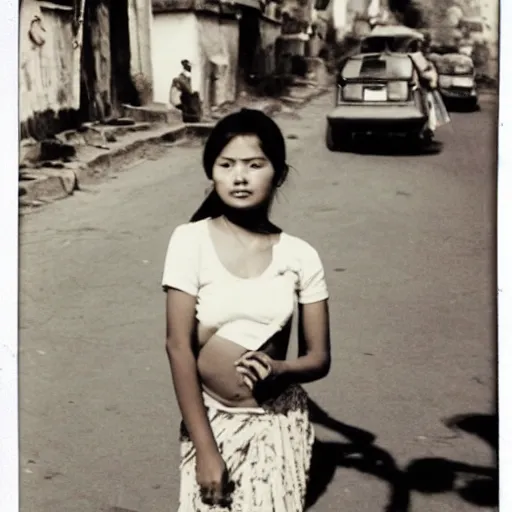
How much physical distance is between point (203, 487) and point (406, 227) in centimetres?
99

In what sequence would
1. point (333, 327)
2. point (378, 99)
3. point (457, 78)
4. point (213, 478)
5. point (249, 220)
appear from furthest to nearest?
point (378, 99)
point (457, 78)
point (333, 327)
point (249, 220)
point (213, 478)

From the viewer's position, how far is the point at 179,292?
214 centimetres

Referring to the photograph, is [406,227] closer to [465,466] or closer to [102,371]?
[465,466]

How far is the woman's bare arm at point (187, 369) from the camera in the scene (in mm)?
2068

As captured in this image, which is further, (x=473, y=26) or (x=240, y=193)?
(x=473, y=26)

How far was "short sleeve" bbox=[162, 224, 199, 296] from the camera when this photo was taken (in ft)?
7.02

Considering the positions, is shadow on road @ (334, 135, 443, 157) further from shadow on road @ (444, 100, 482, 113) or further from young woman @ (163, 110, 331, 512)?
young woman @ (163, 110, 331, 512)

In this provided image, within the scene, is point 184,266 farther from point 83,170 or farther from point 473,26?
point 473,26

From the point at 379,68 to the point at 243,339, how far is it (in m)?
0.99

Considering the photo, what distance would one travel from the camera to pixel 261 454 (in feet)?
6.90

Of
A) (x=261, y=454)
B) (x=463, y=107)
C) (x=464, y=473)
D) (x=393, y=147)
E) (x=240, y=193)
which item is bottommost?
(x=464, y=473)

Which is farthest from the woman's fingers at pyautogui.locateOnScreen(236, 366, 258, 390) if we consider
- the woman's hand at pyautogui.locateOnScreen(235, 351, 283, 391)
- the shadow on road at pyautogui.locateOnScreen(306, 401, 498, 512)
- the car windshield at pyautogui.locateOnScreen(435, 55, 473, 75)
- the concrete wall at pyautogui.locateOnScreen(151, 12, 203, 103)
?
the car windshield at pyautogui.locateOnScreen(435, 55, 473, 75)

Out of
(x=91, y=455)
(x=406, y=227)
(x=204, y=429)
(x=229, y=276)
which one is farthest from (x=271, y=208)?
(x=91, y=455)
